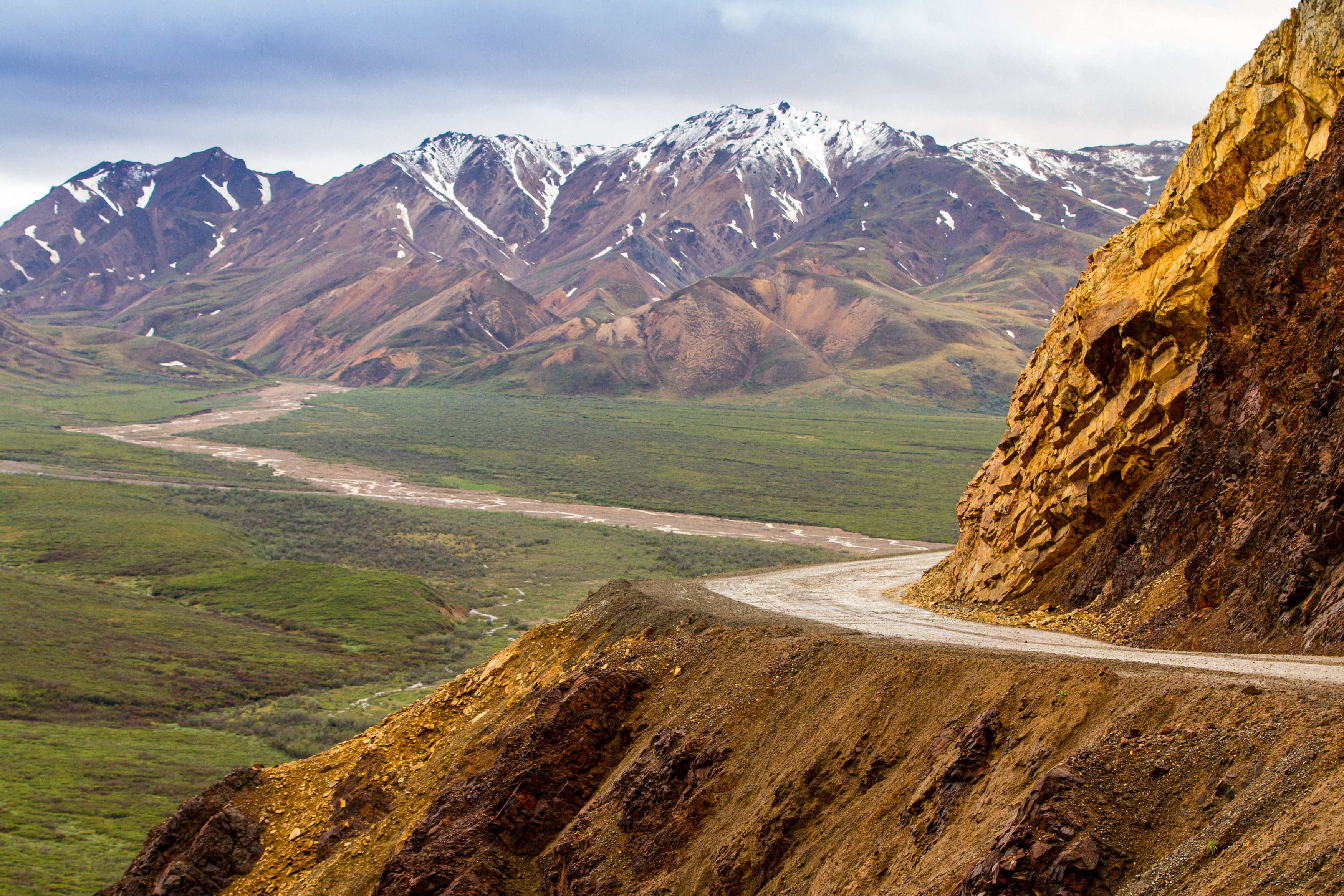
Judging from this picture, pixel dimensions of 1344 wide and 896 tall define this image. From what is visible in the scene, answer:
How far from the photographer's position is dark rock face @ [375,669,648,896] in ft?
55.4

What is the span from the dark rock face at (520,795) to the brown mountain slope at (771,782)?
0.15 feet

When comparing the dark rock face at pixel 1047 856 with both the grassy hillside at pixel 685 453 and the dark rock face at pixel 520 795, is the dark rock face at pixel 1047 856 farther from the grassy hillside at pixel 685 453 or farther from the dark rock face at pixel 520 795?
the grassy hillside at pixel 685 453

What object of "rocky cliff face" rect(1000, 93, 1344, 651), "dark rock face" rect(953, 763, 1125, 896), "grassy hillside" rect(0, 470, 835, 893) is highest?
"rocky cliff face" rect(1000, 93, 1344, 651)

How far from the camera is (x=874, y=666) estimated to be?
15305 mm

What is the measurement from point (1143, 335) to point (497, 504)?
86900 millimetres

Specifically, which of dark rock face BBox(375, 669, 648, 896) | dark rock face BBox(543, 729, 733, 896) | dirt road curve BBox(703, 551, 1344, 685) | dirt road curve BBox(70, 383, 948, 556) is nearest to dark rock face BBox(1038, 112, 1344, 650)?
dirt road curve BBox(703, 551, 1344, 685)

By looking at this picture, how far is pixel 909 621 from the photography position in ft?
79.8

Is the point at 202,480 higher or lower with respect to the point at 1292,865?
lower

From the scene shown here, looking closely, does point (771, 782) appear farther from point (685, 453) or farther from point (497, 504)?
point (685, 453)

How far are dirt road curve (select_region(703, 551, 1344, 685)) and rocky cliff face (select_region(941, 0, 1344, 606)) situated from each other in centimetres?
289

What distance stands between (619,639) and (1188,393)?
13.9 metres

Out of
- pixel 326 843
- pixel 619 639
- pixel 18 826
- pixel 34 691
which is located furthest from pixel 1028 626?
pixel 34 691

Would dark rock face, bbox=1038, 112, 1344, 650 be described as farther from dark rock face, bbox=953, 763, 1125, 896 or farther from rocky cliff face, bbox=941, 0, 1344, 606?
dark rock face, bbox=953, 763, 1125, 896

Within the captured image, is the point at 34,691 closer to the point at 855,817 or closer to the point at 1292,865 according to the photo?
the point at 855,817
